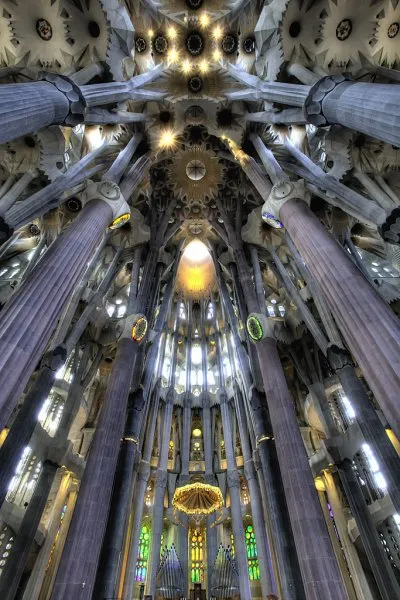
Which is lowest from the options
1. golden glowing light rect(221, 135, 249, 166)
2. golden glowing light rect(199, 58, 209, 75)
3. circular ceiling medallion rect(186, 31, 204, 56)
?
golden glowing light rect(221, 135, 249, 166)

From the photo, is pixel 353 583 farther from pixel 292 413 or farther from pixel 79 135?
pixel 79 135

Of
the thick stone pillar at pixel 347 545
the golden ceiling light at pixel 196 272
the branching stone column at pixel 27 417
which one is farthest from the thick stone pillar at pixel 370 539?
the golden ceiling light at pixel 196 272

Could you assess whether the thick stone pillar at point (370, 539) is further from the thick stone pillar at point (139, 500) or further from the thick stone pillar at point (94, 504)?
the thick stone pillar at point (139, 500)

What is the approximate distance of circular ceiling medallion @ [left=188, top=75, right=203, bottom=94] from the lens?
1580cm

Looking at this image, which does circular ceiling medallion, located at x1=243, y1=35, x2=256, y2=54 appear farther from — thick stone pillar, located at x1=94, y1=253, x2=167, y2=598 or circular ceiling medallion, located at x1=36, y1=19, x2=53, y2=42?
thick stone pillar, located at x1=94, y1=253, x2=167, y2=598

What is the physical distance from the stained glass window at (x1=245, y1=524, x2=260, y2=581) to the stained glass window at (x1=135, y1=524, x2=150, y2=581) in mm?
5721

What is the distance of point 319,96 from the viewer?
843 centimetres

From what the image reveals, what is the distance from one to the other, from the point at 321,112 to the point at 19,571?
52.6 ft

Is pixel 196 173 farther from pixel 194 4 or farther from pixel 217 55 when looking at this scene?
pixel 194 4

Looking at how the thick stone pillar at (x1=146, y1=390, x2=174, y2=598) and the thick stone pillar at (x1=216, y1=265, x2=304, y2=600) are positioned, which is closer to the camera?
the thick stone pillar at (x1=216, y1=265, x2=304, y2=600)

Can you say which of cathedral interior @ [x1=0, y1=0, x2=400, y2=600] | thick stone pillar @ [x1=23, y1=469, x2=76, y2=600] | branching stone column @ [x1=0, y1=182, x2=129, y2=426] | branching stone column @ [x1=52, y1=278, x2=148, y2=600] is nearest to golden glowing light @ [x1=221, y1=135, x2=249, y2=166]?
cathedral interior @ [x1=0, y1=0, x2=400, y2=600]

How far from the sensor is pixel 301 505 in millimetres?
9312

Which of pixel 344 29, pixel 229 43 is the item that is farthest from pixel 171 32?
pixel 344 29

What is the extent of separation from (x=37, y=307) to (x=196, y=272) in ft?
77.6
